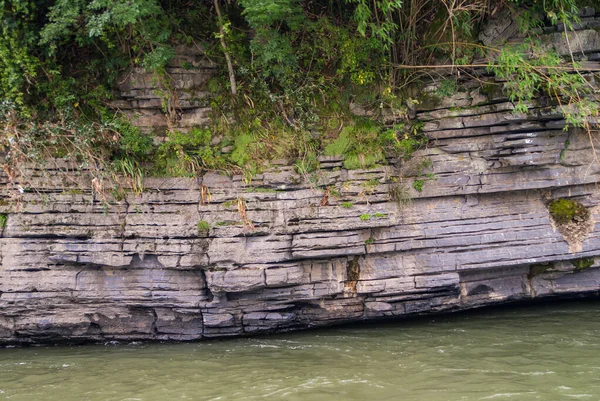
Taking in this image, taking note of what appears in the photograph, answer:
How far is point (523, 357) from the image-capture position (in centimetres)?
588

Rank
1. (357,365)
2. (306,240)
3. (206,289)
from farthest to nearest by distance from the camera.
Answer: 1. (206,289)
2. (306,240)
3. (357,365)

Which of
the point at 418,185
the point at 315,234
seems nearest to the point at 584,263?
the point at 418,185

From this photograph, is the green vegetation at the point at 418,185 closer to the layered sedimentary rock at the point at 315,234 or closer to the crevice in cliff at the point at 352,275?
the layered sedimentary rock at the point at 315,234

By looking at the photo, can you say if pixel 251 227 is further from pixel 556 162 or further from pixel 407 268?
pixel 556 162

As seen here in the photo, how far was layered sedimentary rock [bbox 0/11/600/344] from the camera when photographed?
6.74 m

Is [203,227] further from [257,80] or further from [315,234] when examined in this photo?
[257,80]

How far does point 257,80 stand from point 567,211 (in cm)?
424

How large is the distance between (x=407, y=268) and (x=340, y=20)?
131 inches

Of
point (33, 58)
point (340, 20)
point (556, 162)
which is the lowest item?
point (556, 162)

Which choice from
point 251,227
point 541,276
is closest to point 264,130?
point 251,227

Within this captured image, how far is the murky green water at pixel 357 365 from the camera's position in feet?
17.4

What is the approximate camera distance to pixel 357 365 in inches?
235

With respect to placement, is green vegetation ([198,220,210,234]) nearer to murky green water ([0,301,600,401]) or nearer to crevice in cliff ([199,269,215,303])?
crevice in cliff ([199,269,215,303])

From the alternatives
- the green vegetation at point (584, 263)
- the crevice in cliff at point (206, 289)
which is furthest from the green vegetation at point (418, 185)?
the crevice in cliff at point (206, 289)
